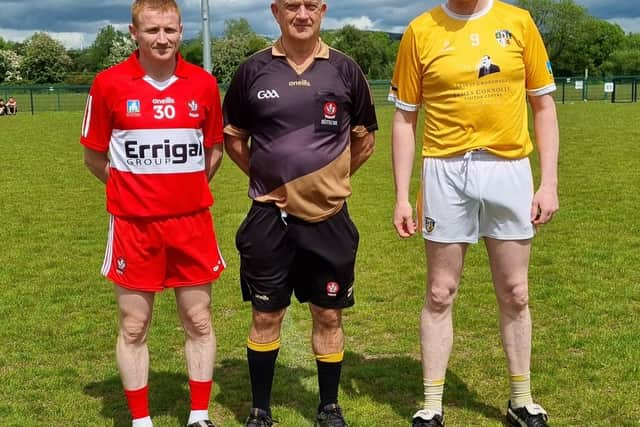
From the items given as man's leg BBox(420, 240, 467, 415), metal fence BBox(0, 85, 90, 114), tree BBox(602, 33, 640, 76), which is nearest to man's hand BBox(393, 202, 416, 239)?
man's leg BBox(420, 240, 467, 415)

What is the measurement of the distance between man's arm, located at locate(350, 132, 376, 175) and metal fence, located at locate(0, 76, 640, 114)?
36344mm

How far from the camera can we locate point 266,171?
3312mm

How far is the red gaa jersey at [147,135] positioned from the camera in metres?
3.07

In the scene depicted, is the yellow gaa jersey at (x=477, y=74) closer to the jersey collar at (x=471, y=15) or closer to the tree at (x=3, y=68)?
the jersey collar at (x=471, y=15)

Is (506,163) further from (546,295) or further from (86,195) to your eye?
(86,195)

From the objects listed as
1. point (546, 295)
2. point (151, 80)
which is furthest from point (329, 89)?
point (546, 295)

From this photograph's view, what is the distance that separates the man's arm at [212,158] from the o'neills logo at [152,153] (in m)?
0.24

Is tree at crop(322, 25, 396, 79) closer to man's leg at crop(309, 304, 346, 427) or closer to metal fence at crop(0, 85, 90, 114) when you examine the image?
metal fence at crop(0, 85, 90, 114)

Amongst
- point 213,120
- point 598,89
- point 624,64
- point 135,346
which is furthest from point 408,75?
point 624,64

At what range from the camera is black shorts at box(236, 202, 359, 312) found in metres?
3.35

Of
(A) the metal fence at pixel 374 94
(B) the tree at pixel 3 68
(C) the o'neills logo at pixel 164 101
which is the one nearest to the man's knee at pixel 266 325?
(C) the o'neills logo at pixel 164 101

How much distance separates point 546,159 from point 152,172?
1.75 metres

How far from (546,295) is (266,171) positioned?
10.7 ft

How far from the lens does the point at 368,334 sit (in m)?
5.07
